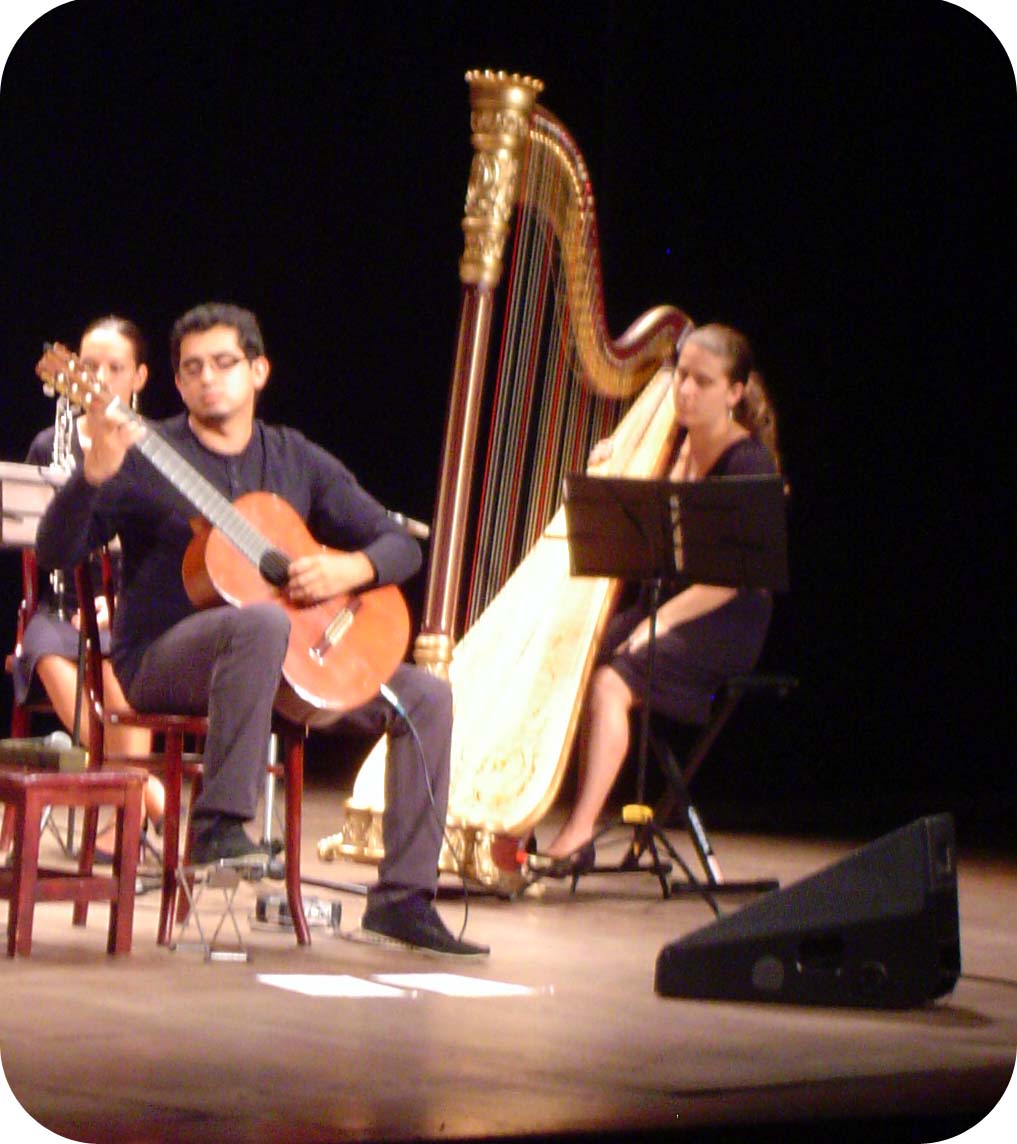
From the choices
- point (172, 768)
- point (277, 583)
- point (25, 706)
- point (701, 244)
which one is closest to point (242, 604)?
point (277, 583)

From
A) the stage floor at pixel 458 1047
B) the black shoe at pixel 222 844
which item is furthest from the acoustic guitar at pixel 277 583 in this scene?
the stage floor at pixel 458 1047

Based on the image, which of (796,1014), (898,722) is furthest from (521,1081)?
(898,722)

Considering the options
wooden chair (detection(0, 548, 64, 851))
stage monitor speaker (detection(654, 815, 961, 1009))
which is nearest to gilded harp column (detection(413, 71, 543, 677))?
wooden chair (detection(0, 548, 64, 851))

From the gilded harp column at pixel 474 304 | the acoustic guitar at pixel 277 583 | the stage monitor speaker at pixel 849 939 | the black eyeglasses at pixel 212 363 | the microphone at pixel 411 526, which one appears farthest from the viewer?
the gilded harp column at pixel 474 304

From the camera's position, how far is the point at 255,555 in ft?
11.0

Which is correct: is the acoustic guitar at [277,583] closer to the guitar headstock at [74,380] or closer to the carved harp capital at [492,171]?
the guitar headstock at [74,380]

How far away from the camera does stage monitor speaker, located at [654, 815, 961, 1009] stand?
2963 mm

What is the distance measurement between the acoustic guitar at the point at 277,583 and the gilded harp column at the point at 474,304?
1.76ft

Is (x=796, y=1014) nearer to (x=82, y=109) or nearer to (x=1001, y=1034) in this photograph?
(x=1001, y=1034)

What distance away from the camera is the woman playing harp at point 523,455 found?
13.5 feet

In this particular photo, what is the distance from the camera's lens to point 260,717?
127 inches

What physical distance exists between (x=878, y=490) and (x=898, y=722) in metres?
0.89

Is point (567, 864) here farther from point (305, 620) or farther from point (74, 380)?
point (74, 380)

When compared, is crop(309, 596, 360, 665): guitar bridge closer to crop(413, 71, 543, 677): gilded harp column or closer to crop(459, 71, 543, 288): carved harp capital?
crop(413, 71, 543, 677): gilded harp column
